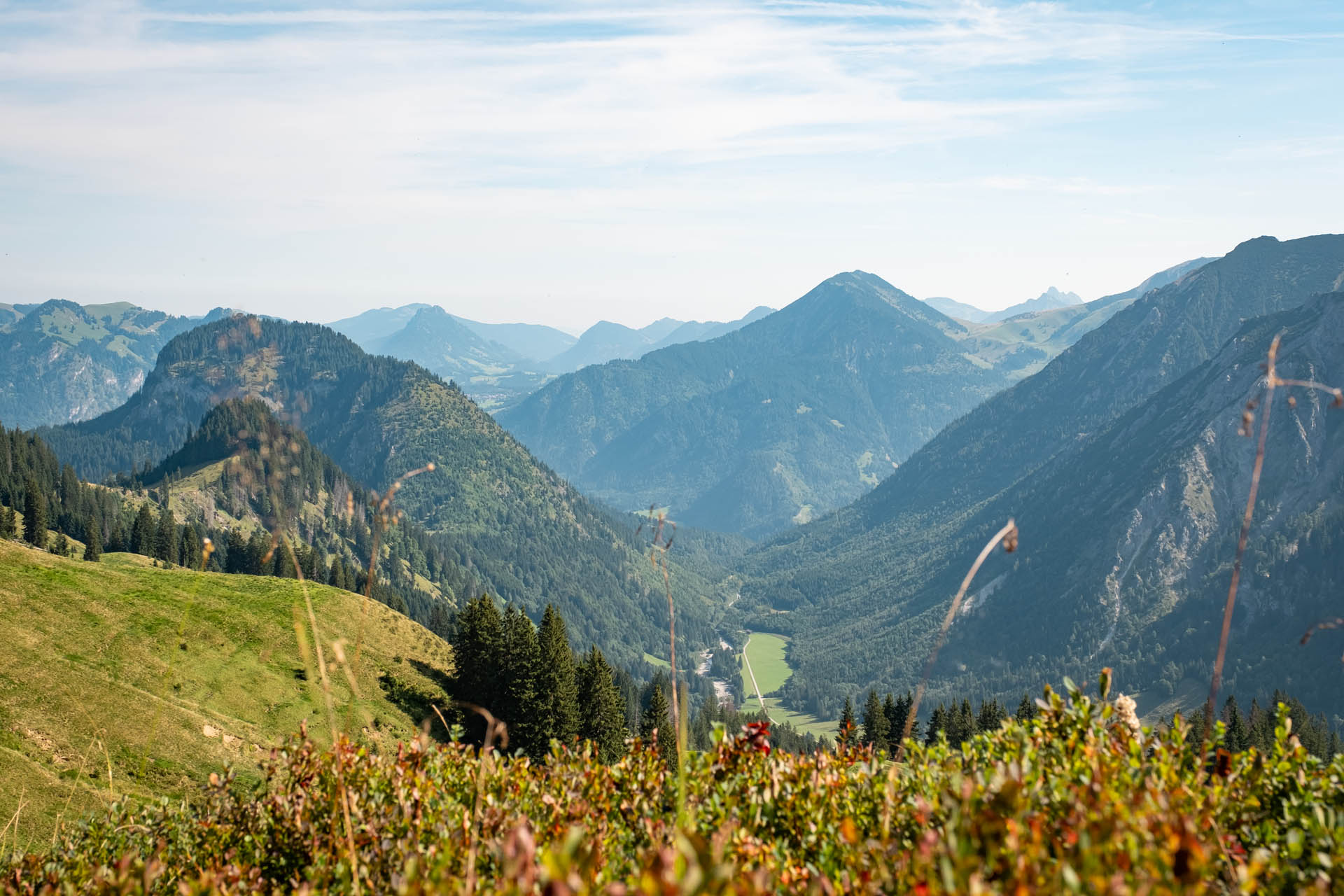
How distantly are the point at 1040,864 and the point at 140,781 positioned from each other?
5325 centimetres

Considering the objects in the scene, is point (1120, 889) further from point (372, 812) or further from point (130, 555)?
point (130, 555)

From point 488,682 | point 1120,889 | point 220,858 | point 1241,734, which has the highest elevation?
point 1120,889

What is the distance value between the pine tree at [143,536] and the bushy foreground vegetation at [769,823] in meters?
146

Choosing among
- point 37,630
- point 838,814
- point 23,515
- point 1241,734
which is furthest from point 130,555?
point 1241,734

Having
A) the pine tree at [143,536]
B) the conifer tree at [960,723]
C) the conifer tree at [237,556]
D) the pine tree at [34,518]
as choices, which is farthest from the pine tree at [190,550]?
the conifer tree at [960,723]

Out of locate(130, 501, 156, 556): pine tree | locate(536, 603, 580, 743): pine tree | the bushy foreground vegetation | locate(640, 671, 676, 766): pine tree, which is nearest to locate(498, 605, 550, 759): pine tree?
locate(536, 603, 580, 743): pine tree

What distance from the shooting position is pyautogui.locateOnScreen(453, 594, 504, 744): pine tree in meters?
73.6

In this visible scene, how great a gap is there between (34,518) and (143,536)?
21471 mm

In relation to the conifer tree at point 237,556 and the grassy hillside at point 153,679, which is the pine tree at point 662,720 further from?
the conifer tree at point 237,556

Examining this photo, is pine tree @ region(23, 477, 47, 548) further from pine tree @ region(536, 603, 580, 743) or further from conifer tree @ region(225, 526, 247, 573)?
pine tree @ region(536, 603, 580, 743)

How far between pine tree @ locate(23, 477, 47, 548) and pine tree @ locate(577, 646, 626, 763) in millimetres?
94873

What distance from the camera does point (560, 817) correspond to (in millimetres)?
16031

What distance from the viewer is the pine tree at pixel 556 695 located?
229 feet

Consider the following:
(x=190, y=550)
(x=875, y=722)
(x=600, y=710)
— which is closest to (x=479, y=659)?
(x=600, y=710)
